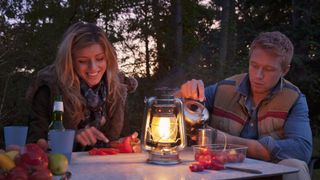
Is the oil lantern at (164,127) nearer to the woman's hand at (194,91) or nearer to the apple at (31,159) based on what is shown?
the woman's hand at (194,91)

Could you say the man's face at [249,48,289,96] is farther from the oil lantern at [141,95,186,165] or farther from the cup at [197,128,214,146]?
the oil lantern at [141,95,186,165]

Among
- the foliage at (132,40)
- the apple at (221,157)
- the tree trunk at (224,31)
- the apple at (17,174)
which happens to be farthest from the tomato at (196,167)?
the tree trunk at (224,31)

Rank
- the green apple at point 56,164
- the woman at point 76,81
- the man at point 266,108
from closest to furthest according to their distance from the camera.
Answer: the green apple at point 56,164 → the man at point 266,108 → the woman at point 76,81

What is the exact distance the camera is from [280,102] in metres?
3.07

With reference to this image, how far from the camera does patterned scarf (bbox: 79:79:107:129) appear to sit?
3.08m

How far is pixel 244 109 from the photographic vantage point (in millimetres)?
3215

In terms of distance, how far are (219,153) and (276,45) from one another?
1.08m

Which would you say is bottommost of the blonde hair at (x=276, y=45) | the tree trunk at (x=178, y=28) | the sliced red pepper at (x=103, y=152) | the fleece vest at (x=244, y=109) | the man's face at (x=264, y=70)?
the sliced red pepper at (x=103, y=152)

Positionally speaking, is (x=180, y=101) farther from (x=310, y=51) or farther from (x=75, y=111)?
(x=310, y=51)

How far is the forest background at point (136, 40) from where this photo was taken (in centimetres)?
622

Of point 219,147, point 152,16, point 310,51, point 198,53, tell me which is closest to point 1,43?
point 152,16

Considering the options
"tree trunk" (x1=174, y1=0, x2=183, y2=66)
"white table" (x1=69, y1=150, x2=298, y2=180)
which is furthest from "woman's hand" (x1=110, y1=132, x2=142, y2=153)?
"tree trunk" (x1=174, y1=0, x2=183, y2=66)

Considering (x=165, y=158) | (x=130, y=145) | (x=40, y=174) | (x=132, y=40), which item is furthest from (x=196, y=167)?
(x=132, y=40)

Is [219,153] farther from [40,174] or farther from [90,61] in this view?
[90,61]
